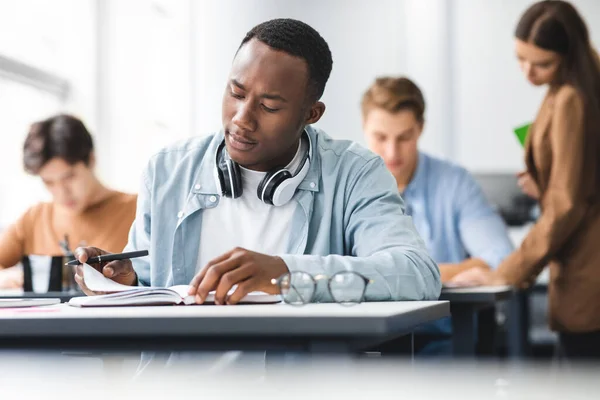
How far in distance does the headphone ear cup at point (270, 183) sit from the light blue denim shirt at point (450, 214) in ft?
4.29

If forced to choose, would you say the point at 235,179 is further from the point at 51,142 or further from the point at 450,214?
the point at 51,142

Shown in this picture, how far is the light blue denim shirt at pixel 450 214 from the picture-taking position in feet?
9.84

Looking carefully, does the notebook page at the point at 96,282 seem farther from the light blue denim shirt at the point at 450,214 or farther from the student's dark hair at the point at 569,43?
the student's dark hair at the point at 569,43

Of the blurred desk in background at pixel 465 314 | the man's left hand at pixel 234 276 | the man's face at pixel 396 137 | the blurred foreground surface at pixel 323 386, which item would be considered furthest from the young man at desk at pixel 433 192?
the blurred foreground surface at pixel 323 386

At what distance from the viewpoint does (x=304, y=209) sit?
5.79 feet

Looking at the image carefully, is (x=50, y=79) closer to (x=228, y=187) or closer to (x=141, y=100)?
(x=141, y=100)

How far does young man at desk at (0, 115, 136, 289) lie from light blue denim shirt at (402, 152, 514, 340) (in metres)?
1.02

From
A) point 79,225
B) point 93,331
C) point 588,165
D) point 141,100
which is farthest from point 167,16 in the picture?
point 93,331

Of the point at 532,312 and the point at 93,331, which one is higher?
the point at 93,331

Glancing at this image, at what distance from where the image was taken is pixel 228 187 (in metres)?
1.78

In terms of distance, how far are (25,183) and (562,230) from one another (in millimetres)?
3310

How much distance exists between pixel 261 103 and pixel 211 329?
74 centimetres

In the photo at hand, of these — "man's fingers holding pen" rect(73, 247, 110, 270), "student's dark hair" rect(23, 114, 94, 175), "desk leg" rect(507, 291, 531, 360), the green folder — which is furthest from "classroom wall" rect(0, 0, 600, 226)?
"man's fingers holding pen" rect(73, 247, 110, 270)

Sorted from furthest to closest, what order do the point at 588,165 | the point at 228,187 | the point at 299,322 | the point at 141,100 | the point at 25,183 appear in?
1. the point at 141,100
2. the point at 25,183
3. the point at 588,165
4. the point at 228,187
5. the point at 299,322
